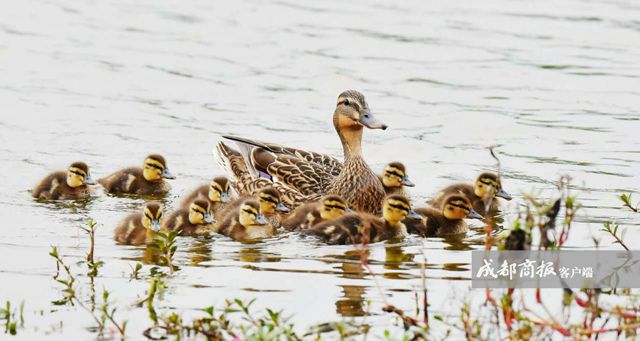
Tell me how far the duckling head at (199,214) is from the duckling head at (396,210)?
1020 millimetres

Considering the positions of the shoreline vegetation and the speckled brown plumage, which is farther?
the speckled brown plumage

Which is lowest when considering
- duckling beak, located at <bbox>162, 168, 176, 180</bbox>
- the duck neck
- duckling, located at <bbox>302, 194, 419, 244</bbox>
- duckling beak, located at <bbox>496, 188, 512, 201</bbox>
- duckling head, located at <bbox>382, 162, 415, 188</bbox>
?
duckling, located at <bbox>302, 194, 419, 244</bbox>

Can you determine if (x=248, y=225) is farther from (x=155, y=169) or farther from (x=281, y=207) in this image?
(x=155, y=169)

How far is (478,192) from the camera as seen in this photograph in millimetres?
8617

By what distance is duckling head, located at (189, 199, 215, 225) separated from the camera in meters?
7.73

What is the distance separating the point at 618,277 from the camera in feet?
21.0

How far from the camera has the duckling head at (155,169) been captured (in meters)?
9.12

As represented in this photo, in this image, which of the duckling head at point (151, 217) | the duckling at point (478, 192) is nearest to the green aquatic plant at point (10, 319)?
the duckling head at point (151, 217)

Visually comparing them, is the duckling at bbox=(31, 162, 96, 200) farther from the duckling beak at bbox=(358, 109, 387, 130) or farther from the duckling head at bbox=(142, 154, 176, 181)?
the duckling beak at bbox=(358, 109, 387, 130)

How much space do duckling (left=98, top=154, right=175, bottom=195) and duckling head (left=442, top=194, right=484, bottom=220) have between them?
214 centimetres

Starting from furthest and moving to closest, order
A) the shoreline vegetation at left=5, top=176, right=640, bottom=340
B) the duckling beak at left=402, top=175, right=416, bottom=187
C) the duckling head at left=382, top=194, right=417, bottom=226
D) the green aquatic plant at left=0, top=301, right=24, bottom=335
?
the duckling beak at left=402, top=175, right=416, bottom=187 < the duckling head at left=382, top=194, right=417, bottom=226 < the green aquatic plant at left=0, top=301, right=24, bottom=335 < the shoreline vegetation at left=5, top=176, right=640, bottom=340

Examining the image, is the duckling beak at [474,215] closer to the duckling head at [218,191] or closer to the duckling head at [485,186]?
the duckling head at [485,186]

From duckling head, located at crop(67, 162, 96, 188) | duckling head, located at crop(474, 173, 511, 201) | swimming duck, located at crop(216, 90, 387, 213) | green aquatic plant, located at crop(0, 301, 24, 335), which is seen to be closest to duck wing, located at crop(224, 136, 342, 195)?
swimming duck, located at crop(216, 90, 387, 213)

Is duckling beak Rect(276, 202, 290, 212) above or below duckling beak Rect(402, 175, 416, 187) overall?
below
